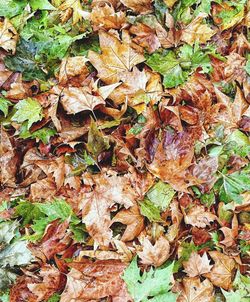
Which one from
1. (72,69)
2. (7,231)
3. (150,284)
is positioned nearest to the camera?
(150,284)

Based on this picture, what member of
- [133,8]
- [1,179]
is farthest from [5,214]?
[133,8]

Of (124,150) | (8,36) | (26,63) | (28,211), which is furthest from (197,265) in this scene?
(8,36)

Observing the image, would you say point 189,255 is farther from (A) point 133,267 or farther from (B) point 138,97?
(B) point 138,97

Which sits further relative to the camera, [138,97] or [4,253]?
[138,97]

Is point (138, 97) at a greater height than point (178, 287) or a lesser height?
greater

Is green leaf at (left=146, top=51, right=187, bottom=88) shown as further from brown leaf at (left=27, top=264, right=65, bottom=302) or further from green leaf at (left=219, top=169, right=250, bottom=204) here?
brown leaf at (left=27, top=264, right=65, bottom=302)

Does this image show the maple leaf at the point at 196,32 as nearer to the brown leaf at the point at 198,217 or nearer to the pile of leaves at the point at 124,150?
the pile of leaves at the point at 124,150

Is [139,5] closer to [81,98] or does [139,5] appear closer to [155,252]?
[81,98]
